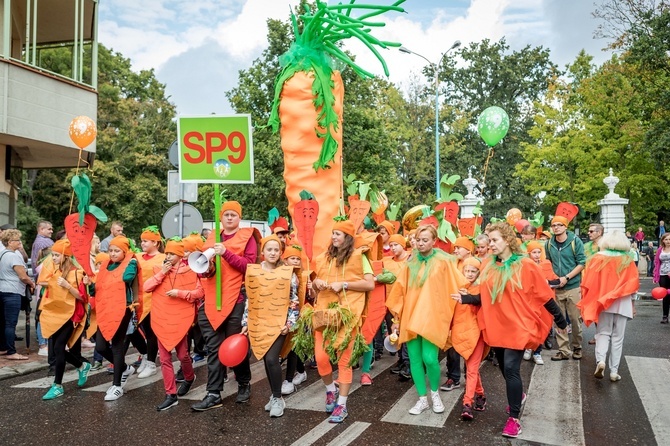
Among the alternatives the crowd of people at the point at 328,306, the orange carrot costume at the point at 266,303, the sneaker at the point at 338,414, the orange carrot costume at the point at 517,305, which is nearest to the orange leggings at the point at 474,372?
the crowd of people at the point at 328,306

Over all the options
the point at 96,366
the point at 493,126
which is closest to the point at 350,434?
the point at 96,366

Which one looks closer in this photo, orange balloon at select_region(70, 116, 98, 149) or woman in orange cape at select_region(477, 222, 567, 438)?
woman in orange cape at select_region(477, 222, 567, 438)

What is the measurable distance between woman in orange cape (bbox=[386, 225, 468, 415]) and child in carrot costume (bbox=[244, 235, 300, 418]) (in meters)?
0.97

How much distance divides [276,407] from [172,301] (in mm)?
1505

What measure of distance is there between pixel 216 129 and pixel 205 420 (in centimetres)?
278

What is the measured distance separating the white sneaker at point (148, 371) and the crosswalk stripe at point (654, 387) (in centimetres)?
541

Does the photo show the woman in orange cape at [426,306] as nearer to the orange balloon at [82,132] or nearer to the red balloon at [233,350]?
the red balloon at [233,350]

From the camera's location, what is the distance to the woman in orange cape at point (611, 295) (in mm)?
6695

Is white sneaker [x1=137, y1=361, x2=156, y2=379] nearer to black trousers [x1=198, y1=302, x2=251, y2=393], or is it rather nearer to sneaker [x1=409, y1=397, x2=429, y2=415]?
black trousers [x1=198, y1=302, x2=251, y2=393]

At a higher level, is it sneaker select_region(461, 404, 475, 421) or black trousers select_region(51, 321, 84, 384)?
black trousers select_region(51, 321, 84, 384)

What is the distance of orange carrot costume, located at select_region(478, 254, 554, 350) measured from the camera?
16.1ft

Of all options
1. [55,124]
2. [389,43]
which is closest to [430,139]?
[55,124]

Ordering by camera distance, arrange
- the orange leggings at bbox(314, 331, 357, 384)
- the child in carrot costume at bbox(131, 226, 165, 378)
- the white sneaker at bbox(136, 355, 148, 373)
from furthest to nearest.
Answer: the white sneaker at bbox(136, 355, 148, 373) < the child in carrot costume at bbox(131, 226, 165, 378) < the orange leggings at bbox(314, 331, 357, 384)

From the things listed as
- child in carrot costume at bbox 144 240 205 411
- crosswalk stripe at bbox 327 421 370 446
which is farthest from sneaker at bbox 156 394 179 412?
crosswalk stripe at bbox 327 421 370 446
